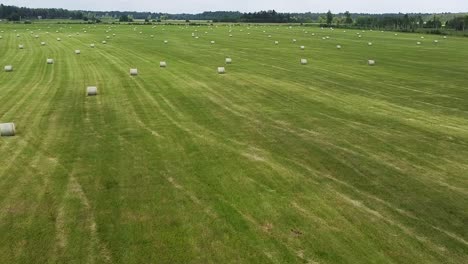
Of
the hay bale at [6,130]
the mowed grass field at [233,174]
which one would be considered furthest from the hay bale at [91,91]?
the hay bale at [6,130]

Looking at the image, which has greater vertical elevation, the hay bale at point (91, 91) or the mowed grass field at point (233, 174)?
the hay bale at point (91, 91)

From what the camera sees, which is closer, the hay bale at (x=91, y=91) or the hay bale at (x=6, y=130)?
the hay bale at (x=6, y=130)

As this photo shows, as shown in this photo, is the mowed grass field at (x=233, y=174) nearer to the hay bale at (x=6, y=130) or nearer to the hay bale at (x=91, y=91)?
the hay bale at (x=6, y=130)

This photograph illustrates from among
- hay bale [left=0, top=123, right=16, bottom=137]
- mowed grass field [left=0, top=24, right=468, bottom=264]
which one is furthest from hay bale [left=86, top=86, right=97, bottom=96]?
hay bale [left=0, top=123, right=16, bottom=137]

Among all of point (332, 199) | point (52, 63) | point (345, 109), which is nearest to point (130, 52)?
point (52, 63)

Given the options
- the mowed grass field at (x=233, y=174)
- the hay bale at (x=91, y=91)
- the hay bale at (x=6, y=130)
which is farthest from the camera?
the hay bale at (x=91, y=91)

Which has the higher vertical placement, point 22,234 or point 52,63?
point 52,63

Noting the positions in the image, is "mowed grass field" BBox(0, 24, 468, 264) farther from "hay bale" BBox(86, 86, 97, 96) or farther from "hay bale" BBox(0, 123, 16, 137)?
"hay bale" BBox(86, 86, 97, 96)

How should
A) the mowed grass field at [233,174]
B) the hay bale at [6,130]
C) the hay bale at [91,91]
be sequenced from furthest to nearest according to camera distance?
the hay bale at [91,91], the hay bale at [6,130], the mowed grass field at [233,174]

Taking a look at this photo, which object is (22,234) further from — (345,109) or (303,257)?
(345,109)
